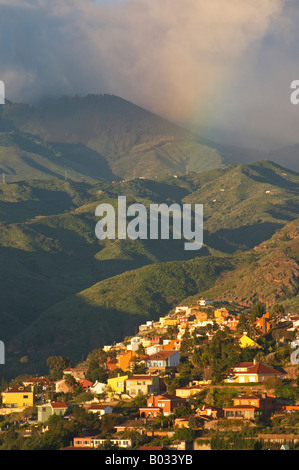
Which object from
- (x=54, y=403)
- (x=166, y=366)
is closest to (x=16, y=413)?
(x=54, y=403)

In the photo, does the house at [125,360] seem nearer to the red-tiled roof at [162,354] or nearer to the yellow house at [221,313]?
the red-tiled roof at [162,354]

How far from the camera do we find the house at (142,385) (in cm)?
11956

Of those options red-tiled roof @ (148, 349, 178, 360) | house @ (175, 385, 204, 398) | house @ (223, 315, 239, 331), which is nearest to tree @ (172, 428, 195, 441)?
house @ (175, 385, 204, 398)

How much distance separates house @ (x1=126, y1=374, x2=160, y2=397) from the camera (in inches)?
4707

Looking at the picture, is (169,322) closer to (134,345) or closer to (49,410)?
(134,345)

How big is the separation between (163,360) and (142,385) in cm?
855

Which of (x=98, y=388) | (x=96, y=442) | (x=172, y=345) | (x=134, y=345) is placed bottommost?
(x=96, y=442)

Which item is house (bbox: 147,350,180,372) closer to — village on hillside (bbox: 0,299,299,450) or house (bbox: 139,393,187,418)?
village on hillside (bbox: 0,299,299,450)

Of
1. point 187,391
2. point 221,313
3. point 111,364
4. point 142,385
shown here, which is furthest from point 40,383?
point 221,313

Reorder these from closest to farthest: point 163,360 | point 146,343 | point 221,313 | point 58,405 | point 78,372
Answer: point 58,405 < point 163,360 < point 78,372 < point 146,343 < point 221,313

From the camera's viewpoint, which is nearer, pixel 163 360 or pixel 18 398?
pixel 18 398

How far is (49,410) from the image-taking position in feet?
381

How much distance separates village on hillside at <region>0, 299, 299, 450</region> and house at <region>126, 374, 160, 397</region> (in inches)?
4.3
